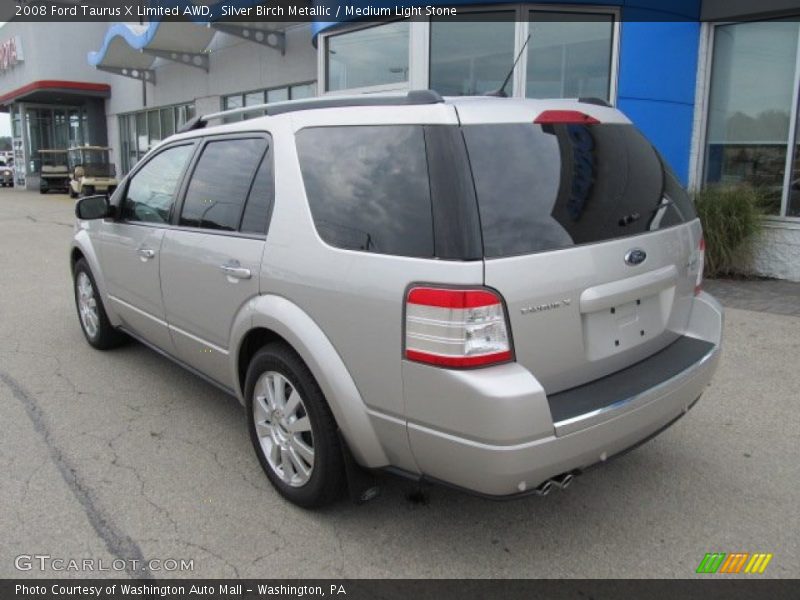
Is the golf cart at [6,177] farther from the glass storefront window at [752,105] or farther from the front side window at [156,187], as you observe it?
the front side window at [156,187]

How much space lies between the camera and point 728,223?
27.0 feet

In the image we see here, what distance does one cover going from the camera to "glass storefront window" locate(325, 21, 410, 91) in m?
10.1

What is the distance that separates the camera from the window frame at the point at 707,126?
8492 millimetres

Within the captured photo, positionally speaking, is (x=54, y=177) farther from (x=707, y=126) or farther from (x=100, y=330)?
(x=707, y=126)

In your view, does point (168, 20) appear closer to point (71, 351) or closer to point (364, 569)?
point (71, 351)

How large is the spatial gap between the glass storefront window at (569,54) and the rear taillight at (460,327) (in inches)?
289

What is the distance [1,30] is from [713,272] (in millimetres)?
37949

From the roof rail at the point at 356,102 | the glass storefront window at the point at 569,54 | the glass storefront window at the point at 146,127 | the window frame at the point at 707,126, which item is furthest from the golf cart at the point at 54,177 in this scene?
the roof rail at the point at 356,102

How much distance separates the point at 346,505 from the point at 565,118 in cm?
202

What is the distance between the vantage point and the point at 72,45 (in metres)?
29.1

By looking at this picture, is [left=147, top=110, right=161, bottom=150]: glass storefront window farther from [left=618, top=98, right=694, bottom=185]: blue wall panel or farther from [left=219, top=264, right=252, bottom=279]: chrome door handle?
[left=219, top=264, right=252, bottom=279]: chrome door handle

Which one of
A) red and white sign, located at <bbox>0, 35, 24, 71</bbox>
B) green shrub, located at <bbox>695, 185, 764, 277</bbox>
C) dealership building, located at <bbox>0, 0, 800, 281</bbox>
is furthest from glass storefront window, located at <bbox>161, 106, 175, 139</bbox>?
green shrub, located at <bbox>695, 185, 764, 277</bbox>

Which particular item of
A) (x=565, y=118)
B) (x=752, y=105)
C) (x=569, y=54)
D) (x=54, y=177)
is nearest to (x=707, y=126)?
(x=752, y=105)
